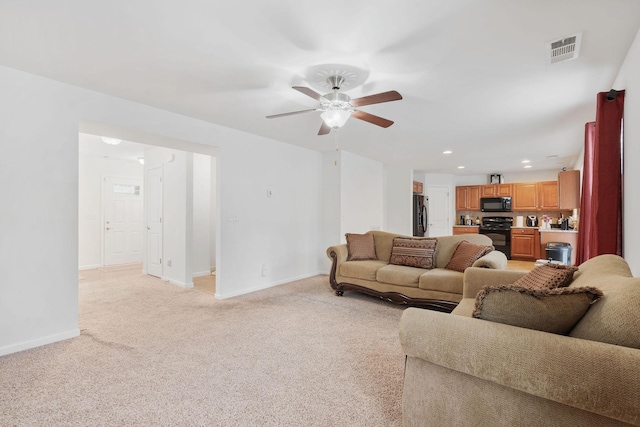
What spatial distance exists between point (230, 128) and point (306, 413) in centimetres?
366

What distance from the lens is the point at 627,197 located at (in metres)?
2.33

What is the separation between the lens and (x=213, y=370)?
236 centimetres

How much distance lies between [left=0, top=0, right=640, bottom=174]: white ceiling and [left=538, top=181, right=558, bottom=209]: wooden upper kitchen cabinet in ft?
15.8

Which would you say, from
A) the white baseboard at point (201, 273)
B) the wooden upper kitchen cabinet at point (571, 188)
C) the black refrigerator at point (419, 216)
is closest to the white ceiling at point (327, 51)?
the wooden upper kitchen cabinet at point (571, 188)

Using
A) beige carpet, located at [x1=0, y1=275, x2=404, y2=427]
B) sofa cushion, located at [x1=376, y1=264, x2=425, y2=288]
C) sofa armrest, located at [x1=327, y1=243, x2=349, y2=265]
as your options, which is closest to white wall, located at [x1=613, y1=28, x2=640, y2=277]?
beige carpet, located at [x1=0, y1=275, x2=404, y2=427]

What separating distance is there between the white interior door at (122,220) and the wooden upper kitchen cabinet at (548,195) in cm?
998

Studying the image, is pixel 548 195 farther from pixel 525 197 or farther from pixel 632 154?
pixel 632 154

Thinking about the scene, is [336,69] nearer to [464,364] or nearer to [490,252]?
[464,364]

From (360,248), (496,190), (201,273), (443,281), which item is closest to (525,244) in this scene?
(496,190)

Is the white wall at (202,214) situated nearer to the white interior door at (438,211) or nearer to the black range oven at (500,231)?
the white interior door at (438,211)

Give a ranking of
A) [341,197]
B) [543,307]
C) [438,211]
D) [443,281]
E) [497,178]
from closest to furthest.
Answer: [543,307] → [443,281] → [341,197] → [497,178] → [438,211]

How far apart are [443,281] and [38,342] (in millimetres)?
3978

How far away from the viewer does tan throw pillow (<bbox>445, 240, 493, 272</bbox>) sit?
12.3ft

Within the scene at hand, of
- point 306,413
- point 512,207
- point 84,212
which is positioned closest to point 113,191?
point 84,212
